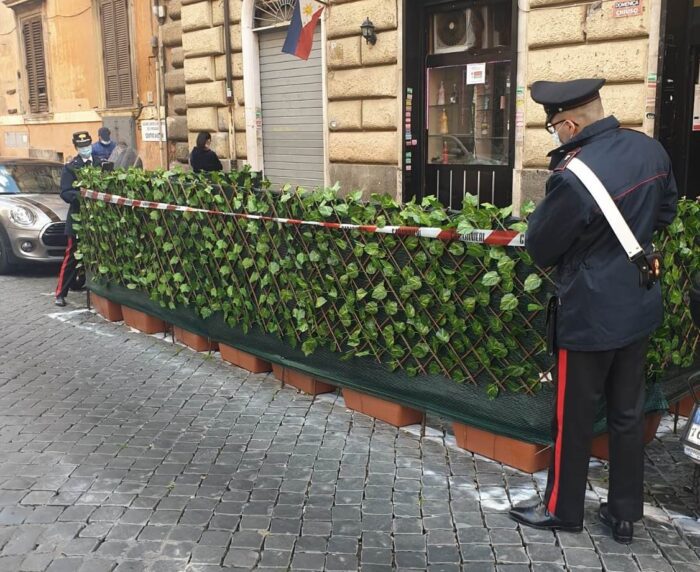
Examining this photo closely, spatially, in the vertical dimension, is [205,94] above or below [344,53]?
below

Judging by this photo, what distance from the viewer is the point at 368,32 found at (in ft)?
32.8

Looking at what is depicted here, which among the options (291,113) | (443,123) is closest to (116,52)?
(291,113)

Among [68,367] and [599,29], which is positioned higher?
[599,29]

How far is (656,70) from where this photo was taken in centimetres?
731

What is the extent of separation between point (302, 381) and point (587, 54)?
16.1 ft

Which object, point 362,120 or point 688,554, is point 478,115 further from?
point 688,554

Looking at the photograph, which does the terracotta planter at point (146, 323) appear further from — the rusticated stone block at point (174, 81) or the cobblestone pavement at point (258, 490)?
the rusticated stone block at point (174, 81)

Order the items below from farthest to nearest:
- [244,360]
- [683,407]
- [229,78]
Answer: [229,78] < [244,360] < [683,407]

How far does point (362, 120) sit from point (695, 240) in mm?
6973

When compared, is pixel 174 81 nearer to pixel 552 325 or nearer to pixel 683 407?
pixel 683 407

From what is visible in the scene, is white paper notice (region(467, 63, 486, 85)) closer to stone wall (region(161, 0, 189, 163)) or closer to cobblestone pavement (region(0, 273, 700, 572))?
cobblestone pavement (region(0, 273, 700, 572))

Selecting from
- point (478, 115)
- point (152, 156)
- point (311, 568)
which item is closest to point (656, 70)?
point (478, 115)

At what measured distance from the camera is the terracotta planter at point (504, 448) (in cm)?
392

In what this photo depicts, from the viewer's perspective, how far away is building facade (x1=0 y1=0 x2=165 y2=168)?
16.1 metres
